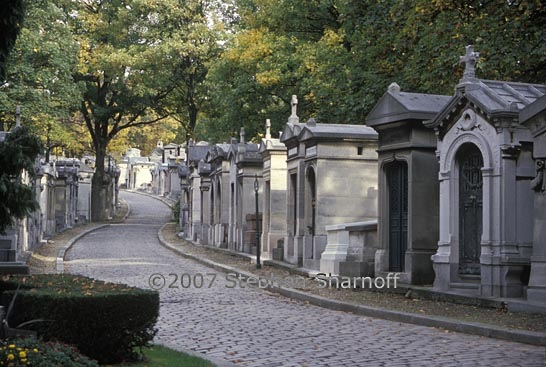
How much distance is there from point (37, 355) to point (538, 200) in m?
9.05

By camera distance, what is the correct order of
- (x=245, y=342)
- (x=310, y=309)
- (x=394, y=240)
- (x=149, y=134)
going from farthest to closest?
1. (x=149, y=134)
2. (x=394, y=240)
3. (x=310, y=309)
4. (x=245, y=342)

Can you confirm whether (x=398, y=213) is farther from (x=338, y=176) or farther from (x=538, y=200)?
(x=538, y=200)

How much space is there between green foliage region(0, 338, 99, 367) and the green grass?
4.31 feet

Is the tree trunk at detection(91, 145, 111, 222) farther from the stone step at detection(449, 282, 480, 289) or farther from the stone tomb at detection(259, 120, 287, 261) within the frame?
the stone step at detection(449, 282, 480, 289)

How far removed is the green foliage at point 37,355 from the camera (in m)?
6.89

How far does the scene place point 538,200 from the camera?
13.7 m

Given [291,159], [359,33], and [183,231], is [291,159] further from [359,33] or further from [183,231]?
[183,231]

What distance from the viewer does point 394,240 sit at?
731 inches

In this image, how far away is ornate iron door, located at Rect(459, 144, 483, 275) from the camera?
1586cm

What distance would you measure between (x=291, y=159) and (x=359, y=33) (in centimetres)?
414

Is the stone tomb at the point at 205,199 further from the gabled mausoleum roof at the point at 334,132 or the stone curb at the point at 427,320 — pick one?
the stone curb at the point at 427,320

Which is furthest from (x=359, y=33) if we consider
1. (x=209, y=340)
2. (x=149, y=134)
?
(x=149, y=134)

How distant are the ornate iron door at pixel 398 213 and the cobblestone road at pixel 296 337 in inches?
103

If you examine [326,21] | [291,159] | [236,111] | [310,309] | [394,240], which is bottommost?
[310,309]
